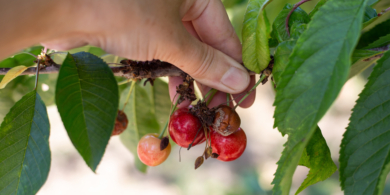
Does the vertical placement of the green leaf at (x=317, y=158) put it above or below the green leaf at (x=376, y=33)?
below

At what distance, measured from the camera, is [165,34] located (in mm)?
506

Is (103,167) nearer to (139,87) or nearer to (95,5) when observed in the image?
(139,87)

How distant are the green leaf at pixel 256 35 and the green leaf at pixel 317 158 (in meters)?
0.17

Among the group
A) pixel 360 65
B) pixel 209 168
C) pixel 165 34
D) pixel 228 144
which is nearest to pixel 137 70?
pixel 165 34

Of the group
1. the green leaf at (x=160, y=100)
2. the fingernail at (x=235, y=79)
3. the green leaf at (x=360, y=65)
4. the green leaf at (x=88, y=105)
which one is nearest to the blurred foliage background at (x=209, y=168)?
the green leaf at (x=160, y=100)

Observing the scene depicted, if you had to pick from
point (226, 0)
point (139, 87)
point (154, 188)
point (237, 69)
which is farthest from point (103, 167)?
point (237, 69)

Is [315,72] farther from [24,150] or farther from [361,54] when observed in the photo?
[24,150]

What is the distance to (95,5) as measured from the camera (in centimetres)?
43

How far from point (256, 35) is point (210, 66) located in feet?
0.44

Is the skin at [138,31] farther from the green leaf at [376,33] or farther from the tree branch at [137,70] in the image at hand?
the green leaf at [376,33]

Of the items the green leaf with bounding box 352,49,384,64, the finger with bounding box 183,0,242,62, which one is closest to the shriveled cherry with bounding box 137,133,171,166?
the finger with bounding box 183,0,242,62

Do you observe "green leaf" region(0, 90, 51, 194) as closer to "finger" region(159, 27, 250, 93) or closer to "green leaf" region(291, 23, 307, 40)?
"finger" region(159, 27, 250, 93)

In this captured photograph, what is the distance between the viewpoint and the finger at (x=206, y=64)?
1.79 feet

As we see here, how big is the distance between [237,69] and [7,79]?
0.49m
